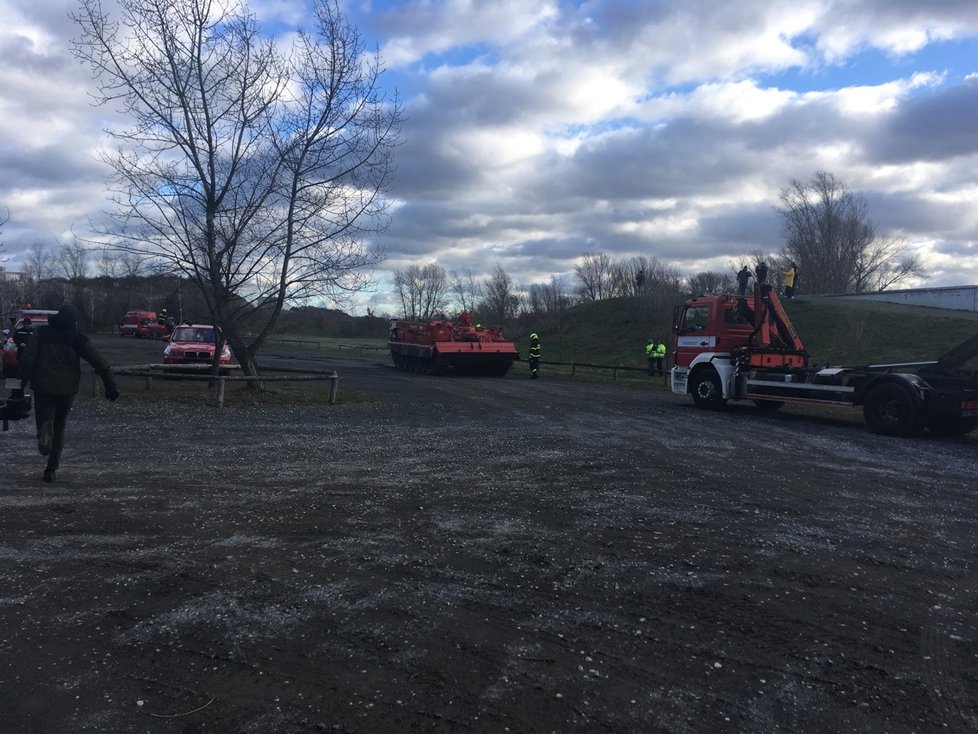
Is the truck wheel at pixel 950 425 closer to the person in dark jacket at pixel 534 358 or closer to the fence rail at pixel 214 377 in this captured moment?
the fence rail at pixel 214 377

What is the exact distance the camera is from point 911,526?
287 inches

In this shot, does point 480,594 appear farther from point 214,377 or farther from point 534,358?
point 534,358

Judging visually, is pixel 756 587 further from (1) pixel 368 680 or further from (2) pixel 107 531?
(2) pixel 107 531

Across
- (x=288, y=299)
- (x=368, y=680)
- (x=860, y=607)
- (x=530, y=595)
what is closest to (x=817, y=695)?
(x=860, y=607)

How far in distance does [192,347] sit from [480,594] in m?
18.8

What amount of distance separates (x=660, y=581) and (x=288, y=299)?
14371 mm

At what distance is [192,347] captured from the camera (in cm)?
2181

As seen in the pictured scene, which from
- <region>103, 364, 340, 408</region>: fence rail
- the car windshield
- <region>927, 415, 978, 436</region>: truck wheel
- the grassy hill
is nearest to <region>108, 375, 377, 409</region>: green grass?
<region>103, 364, 340, 408</region>: fence rail

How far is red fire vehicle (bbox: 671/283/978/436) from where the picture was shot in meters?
14.0

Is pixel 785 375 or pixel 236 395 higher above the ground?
pixel 785 375

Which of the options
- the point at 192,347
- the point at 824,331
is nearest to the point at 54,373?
the point at 192,347

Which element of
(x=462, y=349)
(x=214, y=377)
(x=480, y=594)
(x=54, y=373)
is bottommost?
(x=480, y=594)

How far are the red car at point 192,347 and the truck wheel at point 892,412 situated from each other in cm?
1548

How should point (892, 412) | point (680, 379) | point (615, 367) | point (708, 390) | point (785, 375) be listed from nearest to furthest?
point (892, 412) → point (785, 375) → point (708, 390) → point (680, 379) → point (615, 367)
